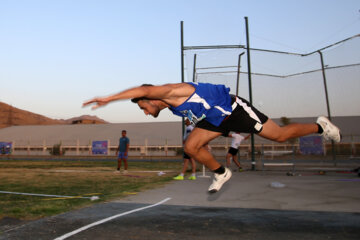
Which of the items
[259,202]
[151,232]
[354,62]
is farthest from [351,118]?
[151,232]

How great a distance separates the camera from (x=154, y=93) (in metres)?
3.29

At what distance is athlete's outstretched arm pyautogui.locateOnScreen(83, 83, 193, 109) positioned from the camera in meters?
3.10

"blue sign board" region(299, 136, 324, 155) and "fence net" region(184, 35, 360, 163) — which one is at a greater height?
"fence net" region(184, 35, 360, 163)

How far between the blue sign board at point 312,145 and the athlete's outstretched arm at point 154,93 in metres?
20.2

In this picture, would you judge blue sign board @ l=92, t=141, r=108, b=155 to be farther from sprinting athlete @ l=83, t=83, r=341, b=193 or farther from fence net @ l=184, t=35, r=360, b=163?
sprinting athlete @ l=83, t=83, r=341, b=193

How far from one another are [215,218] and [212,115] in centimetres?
130

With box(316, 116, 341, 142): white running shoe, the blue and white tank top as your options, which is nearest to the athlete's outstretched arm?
the blue and white tank top

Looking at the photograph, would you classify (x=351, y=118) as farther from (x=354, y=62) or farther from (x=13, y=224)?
(x=13, y=224)

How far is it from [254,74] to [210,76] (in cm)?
196

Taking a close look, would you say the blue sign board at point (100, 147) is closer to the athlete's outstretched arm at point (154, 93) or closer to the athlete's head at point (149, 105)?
the athlete's head at point (149, 105)

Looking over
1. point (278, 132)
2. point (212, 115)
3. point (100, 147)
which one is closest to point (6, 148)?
point (100, 147)

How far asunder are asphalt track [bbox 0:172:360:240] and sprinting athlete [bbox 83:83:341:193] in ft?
2.19

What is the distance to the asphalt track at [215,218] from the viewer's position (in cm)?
323

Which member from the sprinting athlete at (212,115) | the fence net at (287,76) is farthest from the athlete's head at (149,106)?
the fence net at (287,76)
